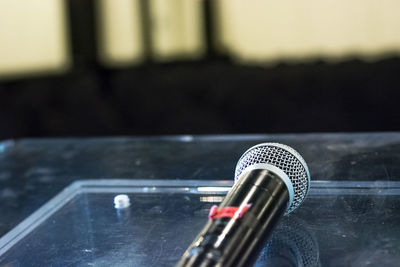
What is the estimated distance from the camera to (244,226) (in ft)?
1.62

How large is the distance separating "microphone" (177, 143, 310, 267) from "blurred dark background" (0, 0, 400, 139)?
148 cm

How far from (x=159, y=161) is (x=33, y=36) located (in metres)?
2.31

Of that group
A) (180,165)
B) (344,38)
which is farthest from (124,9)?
(180,165)

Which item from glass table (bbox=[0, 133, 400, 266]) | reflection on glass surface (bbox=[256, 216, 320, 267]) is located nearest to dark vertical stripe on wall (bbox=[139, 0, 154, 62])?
glass table (bbox=[0, 133, 400, 266])

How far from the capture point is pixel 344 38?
2.67 meters

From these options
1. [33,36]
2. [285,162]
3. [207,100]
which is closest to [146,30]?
[33,36]

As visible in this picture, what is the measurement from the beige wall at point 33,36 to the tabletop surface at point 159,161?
1.84m

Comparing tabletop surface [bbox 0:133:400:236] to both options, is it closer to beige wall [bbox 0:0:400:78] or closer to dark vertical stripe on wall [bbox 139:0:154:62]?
beige wall [bbox 0:0:400:78]

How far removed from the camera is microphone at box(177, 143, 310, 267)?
47 cm

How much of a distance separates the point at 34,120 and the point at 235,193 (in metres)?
2.06

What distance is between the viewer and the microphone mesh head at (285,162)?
0.58 metres

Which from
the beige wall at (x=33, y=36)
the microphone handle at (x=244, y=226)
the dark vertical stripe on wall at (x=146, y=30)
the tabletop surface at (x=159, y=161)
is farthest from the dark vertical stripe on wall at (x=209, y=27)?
the microphone handle at (x=244, y=226)

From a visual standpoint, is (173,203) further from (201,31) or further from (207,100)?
(201,31)

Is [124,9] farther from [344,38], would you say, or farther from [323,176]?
[323,176]
